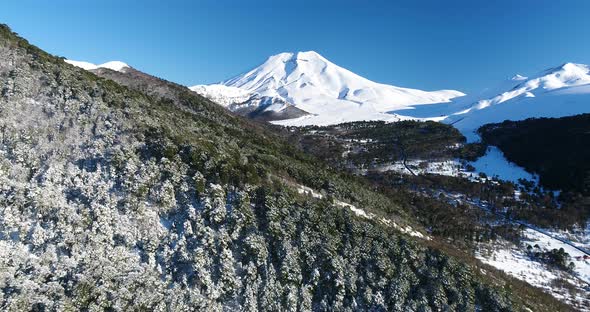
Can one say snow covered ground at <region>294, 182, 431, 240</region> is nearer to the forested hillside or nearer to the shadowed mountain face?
the shadowed mountain face

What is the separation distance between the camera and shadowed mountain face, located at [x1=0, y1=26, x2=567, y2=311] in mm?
16453

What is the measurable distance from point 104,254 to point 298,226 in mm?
9714

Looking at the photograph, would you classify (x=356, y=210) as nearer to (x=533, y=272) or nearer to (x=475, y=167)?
(x=533, y=272)

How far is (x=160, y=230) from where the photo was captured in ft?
62.0

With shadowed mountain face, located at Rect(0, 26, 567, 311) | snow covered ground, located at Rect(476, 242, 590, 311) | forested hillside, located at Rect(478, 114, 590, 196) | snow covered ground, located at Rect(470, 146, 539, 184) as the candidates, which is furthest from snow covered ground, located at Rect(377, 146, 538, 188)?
shadowed mountain face, located at Rect(0, 26, 567, 311)

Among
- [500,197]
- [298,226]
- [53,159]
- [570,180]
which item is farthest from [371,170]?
[53,159]

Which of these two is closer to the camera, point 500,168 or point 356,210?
point 356,210

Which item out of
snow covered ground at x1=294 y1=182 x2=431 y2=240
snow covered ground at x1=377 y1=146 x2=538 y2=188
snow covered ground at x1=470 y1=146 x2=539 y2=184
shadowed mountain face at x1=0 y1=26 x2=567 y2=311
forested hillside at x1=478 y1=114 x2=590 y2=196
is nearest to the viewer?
shadowed mountain face at x1=0 y1=26 x2=567 y2=311

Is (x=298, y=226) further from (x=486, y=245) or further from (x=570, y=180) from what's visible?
(x=570, y=180)

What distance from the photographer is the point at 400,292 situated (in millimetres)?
20281

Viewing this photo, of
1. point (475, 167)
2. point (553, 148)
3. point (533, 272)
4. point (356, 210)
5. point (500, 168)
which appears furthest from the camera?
point (553, 148)

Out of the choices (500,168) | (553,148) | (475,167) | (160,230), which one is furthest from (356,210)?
(553,148)

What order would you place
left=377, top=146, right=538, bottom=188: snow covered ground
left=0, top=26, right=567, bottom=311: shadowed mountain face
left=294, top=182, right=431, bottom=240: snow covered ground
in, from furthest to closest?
left=377, top=146, right=538, bottom=188: snow covered ground < left=294, top=182, right=431, bottom=240: snow covered ground < left=0, top=26, right=567, bottom=311: shadowed mountain face

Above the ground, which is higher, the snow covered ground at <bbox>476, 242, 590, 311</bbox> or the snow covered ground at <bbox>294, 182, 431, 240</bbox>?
the snow covered ground at <bbox>294, 182, 431, 240</bbox>
